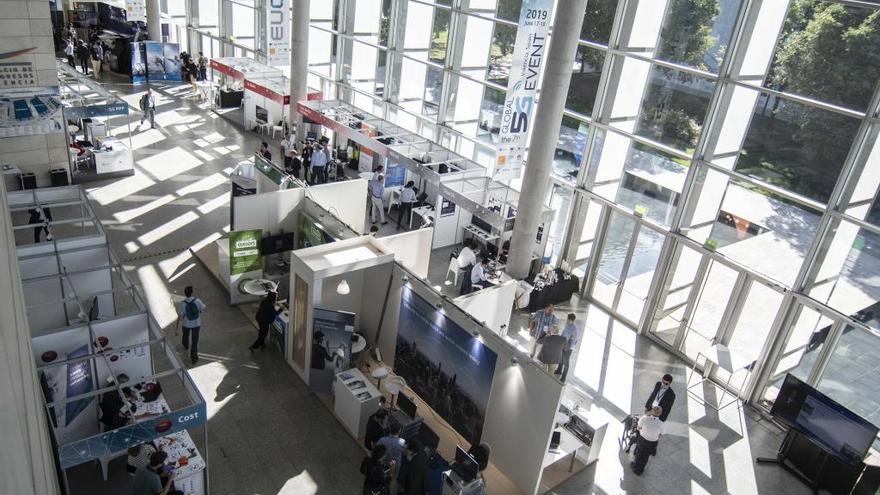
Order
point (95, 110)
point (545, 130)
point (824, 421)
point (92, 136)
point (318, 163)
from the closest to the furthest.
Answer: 1. point (824, 421)
2. point (545, 130)
3. point (95, 110)
4. point (318, 163)
5. point (92, 136)

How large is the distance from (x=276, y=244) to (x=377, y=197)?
4.23 metres

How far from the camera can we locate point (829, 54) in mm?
10047

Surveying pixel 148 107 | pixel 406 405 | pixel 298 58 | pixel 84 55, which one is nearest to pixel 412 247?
pixel 406 405

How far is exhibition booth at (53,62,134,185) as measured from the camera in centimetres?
1596

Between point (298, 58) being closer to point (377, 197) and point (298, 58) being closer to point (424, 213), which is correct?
point (377, 197)

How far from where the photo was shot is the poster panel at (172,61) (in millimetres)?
25719

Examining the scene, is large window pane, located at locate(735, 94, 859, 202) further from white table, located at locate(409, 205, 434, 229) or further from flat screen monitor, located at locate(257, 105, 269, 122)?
flat screen monitor, located at locate(257, 105, 269, 122)

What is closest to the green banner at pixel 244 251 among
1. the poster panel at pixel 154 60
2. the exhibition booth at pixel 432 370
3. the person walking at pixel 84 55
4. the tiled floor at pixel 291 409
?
the tiled floor at pixel 291 409

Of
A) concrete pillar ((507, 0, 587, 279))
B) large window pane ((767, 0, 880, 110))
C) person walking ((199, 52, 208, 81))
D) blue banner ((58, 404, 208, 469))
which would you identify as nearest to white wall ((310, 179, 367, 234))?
concrete pillar ((507, 0, 587, 279))

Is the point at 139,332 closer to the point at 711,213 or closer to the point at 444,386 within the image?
the point at 444,386

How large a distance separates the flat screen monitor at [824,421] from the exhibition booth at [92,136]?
15529 mm

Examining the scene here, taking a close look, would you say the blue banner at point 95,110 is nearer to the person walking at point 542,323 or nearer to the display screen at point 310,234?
the display screen at point 310,234

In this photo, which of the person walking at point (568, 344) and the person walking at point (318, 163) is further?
the person walking at point (318, 163)

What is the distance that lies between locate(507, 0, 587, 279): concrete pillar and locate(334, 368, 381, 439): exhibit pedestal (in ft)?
17.3
